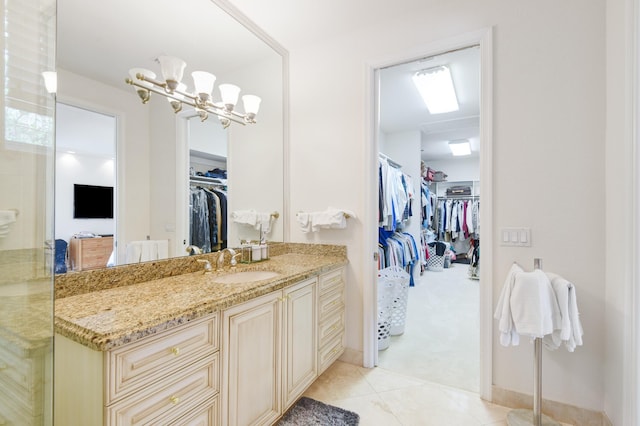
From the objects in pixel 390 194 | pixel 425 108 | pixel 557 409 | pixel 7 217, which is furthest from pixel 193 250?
pixel 425 108

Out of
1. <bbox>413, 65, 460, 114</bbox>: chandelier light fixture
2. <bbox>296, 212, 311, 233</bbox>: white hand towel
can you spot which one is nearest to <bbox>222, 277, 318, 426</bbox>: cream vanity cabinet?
<bbox>296, 212, 311, 233</bbox>: white hand towel

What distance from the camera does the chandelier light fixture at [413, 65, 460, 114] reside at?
9.41 feet

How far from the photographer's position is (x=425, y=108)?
3908mm

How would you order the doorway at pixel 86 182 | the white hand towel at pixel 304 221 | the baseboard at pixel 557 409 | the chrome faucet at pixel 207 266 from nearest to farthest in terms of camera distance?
the doorway at pixel 86 182 < the baseboard at pixel 557 409 < the chrome faucet at pixel 207 266 < the white hand towel at pixel 304 221

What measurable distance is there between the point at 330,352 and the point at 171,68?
6.99 ft

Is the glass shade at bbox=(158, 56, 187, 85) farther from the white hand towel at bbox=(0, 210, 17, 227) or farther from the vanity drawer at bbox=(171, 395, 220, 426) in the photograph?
the vanity drawer at bbox=(171, 395, 220, 426)

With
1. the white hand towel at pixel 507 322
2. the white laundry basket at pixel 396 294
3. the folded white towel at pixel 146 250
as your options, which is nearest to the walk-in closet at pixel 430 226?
the white laundry basket at pixel 396 294

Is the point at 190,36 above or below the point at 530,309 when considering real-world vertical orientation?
above

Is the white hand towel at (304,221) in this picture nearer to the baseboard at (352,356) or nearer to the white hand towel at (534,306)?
the baseboard at (352,356)

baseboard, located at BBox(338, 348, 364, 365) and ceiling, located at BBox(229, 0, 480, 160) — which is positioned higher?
ceiling, located at BBox(229, 0, 480, 160)

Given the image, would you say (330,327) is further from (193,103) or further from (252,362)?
(193,103)

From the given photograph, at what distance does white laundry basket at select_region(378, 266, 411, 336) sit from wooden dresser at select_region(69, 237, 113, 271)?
2.11 m

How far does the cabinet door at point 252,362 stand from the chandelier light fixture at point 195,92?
50.1 inches

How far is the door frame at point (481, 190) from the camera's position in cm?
182
